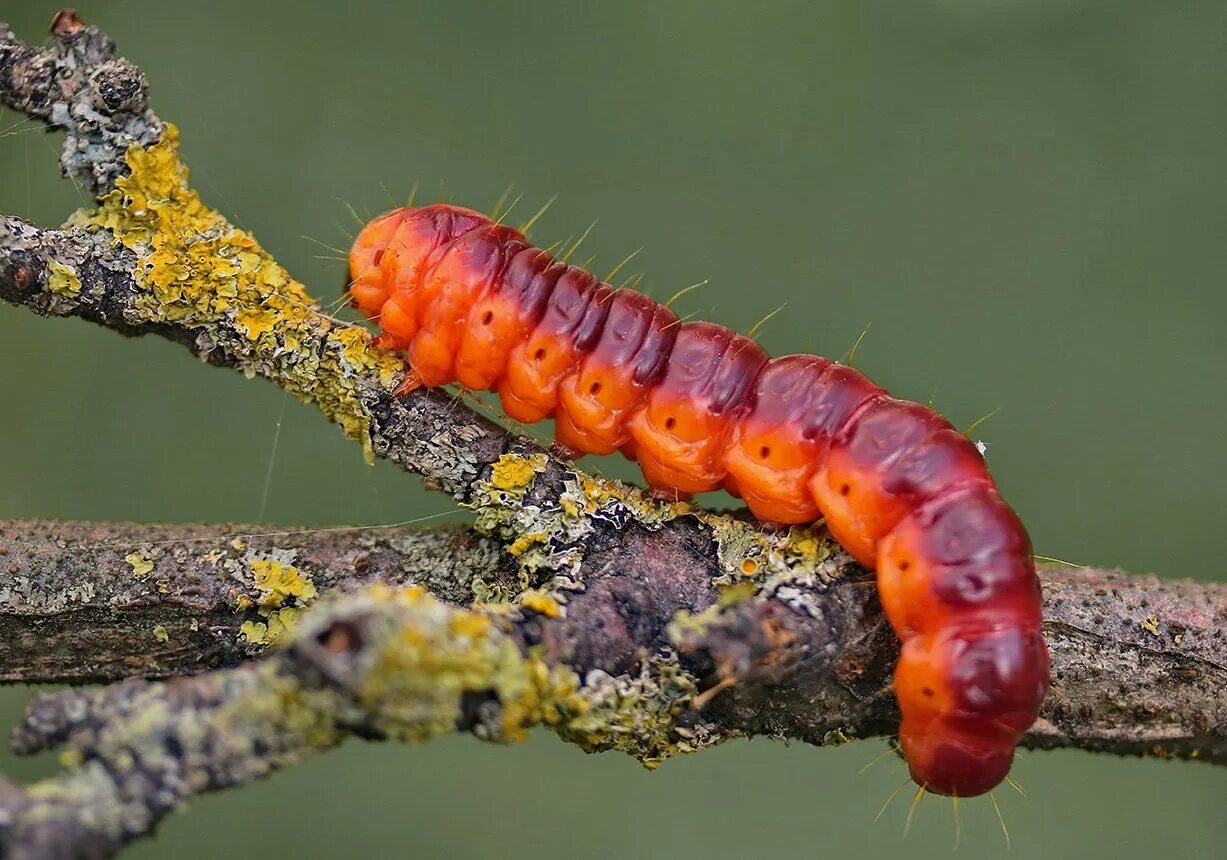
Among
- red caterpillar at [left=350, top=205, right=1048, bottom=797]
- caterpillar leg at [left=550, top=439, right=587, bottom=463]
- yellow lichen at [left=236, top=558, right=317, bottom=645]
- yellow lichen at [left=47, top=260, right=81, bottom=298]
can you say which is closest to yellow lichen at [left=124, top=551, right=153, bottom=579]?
yellow lichen at [left=236, top=558, right=317, bottom=645]

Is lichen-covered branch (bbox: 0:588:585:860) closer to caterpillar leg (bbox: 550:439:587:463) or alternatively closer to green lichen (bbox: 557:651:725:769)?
green lichen (bbox: 557:651:725:769)

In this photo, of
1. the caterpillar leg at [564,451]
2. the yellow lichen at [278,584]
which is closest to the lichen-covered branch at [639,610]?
the yellow lichen at [278,584]

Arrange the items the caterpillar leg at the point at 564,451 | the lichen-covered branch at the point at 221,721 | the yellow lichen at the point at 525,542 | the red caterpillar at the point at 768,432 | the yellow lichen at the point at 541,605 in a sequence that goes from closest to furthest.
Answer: the lichen-covered branch at the point at 221,721 → the yellow lichen at the point at 541,605 → the red caterpillar at the point at 768,432 → the yellow lichen at the point at 525,542 → the caterpillar leg at the point at 564,451

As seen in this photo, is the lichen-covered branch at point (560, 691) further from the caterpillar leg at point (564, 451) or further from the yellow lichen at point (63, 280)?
the yellow lichen at point (63, 280)

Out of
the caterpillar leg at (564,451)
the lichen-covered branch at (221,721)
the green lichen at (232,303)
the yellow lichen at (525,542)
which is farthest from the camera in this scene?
the caterpillar leg at (564,451)

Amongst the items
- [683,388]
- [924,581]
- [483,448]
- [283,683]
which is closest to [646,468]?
[683,388]

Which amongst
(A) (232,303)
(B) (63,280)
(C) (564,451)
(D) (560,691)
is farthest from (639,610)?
(B) (63,280)

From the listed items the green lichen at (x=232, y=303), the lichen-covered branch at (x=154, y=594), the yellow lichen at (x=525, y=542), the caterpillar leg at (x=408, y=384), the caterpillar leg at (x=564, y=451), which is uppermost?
the green lichen at (x=232, y=303)

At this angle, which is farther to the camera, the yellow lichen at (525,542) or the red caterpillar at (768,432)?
the yellow lichen at (525,542)

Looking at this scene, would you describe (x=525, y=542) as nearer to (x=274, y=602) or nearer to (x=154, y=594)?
(x=274, y=602)
